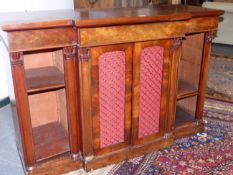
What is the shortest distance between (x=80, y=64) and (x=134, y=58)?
1.18ft

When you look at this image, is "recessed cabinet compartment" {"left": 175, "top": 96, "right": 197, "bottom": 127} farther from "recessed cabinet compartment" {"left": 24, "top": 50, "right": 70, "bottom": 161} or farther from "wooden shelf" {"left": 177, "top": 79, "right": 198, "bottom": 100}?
"recessed cabinet compartment" {"left": 24, "top": 50, "right": 70, "bottom": 161}

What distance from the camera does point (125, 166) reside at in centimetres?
200

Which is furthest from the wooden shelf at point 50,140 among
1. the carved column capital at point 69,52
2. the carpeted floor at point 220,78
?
the carpeted floor at point 220,78

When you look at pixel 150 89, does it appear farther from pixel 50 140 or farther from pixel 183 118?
pixel 50 140

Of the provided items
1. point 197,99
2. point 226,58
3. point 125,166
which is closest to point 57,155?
point 125,166

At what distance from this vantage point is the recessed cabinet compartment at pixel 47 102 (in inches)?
69.9

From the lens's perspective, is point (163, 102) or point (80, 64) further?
point (163, 102)

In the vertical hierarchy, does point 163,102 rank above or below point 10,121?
above

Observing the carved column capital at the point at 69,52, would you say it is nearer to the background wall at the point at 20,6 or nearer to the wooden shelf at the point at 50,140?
the wooden shelf at the point at 50,140

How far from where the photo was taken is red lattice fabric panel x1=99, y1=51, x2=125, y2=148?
177 centimetres

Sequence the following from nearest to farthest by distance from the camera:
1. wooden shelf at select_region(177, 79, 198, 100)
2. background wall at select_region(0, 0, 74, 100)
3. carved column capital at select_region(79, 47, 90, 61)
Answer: carved column capital at select_region(79, 47, 90, 61) → wooden shelf at select_region(177, 79, 198, 100) → background wall at select_region(0, 0, 74, 100)

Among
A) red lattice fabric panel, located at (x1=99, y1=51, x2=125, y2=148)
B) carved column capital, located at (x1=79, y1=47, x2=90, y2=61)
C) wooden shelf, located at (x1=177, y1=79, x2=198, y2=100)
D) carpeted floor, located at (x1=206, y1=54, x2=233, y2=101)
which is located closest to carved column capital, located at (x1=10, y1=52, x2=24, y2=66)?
carved column capital, located at (x1=79, y1=47, x2=90, y2=61)

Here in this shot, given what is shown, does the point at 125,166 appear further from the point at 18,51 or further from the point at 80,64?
the point at 18,51

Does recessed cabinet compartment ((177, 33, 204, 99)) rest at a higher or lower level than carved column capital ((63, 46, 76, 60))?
lower
